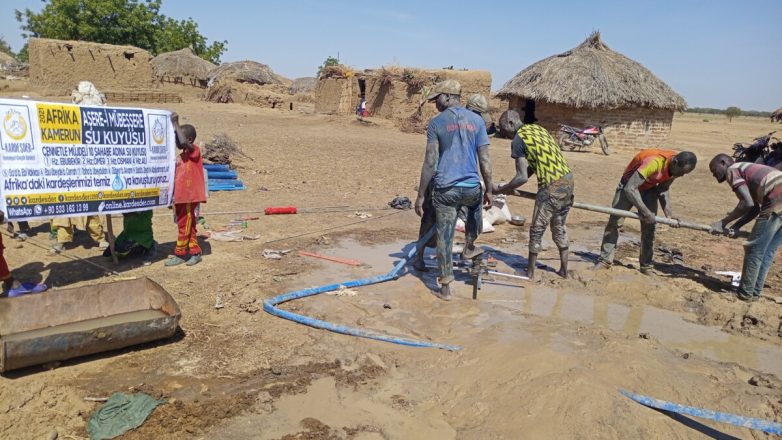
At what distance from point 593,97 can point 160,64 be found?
24.2m

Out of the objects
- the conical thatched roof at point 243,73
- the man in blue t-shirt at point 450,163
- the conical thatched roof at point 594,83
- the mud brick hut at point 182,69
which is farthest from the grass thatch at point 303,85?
the man in blue t-shirt at point 450,163

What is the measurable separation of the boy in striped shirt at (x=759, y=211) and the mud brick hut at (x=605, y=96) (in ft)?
47.5

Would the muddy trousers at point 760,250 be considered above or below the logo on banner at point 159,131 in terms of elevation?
below

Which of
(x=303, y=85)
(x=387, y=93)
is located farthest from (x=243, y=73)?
(x=387, y=93)

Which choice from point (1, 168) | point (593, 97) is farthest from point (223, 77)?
point (1, 168)

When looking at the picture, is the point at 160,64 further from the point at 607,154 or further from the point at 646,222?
the point at 646,222

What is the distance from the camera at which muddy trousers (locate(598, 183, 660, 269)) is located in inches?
244

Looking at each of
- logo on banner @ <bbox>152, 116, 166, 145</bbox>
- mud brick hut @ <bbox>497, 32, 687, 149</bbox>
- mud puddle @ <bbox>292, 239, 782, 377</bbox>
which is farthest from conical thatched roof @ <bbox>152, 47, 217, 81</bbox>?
mud puddle @ <bbox>292, 239, 782, 377</bbox>

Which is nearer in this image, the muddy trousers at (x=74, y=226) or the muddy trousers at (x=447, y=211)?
the muddy trousers at (x=447, y=211)

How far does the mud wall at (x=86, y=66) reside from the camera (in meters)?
21.2

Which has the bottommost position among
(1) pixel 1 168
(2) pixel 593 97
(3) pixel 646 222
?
(3) pixel 646 222

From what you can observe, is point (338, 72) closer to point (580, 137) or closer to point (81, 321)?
point (580, 137)

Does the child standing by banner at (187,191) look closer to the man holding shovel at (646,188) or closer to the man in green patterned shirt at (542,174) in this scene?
the man in green patterned shirt at (542,174)

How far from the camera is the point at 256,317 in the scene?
4332 mm
